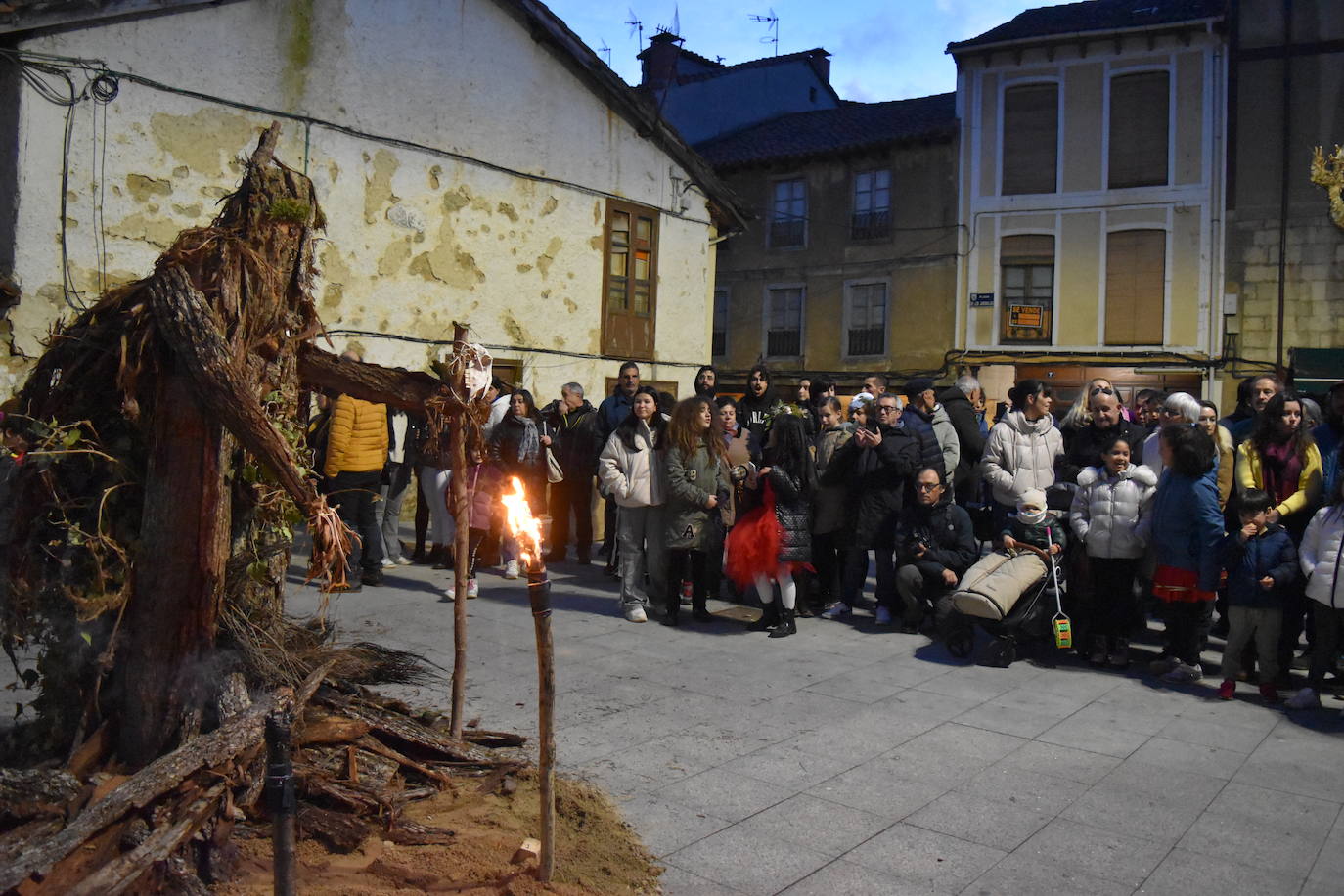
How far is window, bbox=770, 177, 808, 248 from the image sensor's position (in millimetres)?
29125

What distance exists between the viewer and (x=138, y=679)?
4133 millimetres

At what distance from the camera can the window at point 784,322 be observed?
96.7 ft

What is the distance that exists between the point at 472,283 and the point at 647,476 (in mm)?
6994

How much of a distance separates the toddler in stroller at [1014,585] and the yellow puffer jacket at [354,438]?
17.0 ft

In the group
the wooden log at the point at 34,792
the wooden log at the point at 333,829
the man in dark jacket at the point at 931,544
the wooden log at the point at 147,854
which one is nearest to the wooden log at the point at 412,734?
the wooden log at the point at 333,829

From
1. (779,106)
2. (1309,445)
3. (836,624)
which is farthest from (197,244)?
(779,106)

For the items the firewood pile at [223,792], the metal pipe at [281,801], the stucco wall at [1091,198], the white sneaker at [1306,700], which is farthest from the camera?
the stucco wall at [1091,198]

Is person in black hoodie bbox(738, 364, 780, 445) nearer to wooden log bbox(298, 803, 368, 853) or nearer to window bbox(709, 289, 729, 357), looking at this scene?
wooden log bbox(298, 803, 368, 853)

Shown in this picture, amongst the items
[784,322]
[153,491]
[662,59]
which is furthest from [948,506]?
[662,59]

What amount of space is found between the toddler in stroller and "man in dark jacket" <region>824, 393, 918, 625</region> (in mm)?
996

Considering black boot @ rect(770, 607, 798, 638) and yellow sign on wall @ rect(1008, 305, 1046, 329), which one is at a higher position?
yellow sign on wall @ rect(1008, 305, 1046, 329)

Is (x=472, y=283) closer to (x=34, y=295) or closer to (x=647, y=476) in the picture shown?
(x=34, y=295)

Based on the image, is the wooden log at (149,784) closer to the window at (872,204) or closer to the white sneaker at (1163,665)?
the white sneaker at (1163,665)

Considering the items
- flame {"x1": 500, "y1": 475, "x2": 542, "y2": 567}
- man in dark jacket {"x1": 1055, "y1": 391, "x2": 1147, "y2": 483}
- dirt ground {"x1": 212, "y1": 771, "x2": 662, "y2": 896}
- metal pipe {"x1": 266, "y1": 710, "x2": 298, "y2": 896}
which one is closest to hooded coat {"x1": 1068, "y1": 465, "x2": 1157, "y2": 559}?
man in dark jacket {"x1": 1055, "y1": 391, "x2": 1147, "y2": 483}
